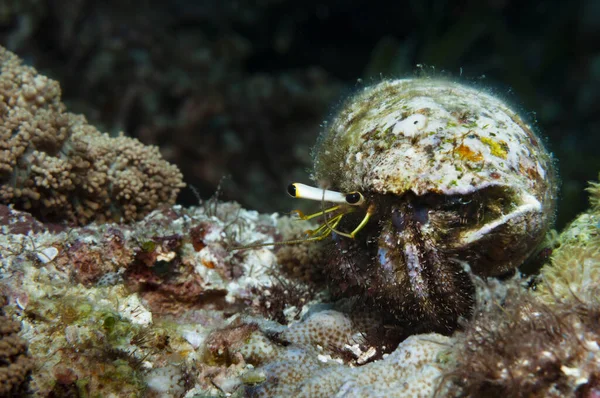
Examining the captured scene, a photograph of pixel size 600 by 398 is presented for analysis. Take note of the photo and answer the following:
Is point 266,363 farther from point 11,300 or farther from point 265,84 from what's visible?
point 265,84

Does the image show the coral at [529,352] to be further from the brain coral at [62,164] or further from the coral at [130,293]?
the brain coral at [62,164]

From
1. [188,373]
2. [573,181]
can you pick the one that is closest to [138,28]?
[188,373]

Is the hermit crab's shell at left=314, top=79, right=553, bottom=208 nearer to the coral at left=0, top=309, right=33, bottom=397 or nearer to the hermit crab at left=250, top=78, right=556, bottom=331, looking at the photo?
the hermit crab at left=250, top=78, right=556, bottom=331

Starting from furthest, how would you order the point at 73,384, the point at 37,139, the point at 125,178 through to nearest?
the point at 125,178 < the point at 37,139 < the point at 73,384

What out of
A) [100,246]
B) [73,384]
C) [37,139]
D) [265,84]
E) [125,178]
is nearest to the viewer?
[73,384]

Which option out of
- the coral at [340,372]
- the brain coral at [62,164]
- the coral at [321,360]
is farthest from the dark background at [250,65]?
the coral at [340,372]

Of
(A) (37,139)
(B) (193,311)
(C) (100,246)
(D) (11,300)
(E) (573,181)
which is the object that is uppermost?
(E) (573,181)
